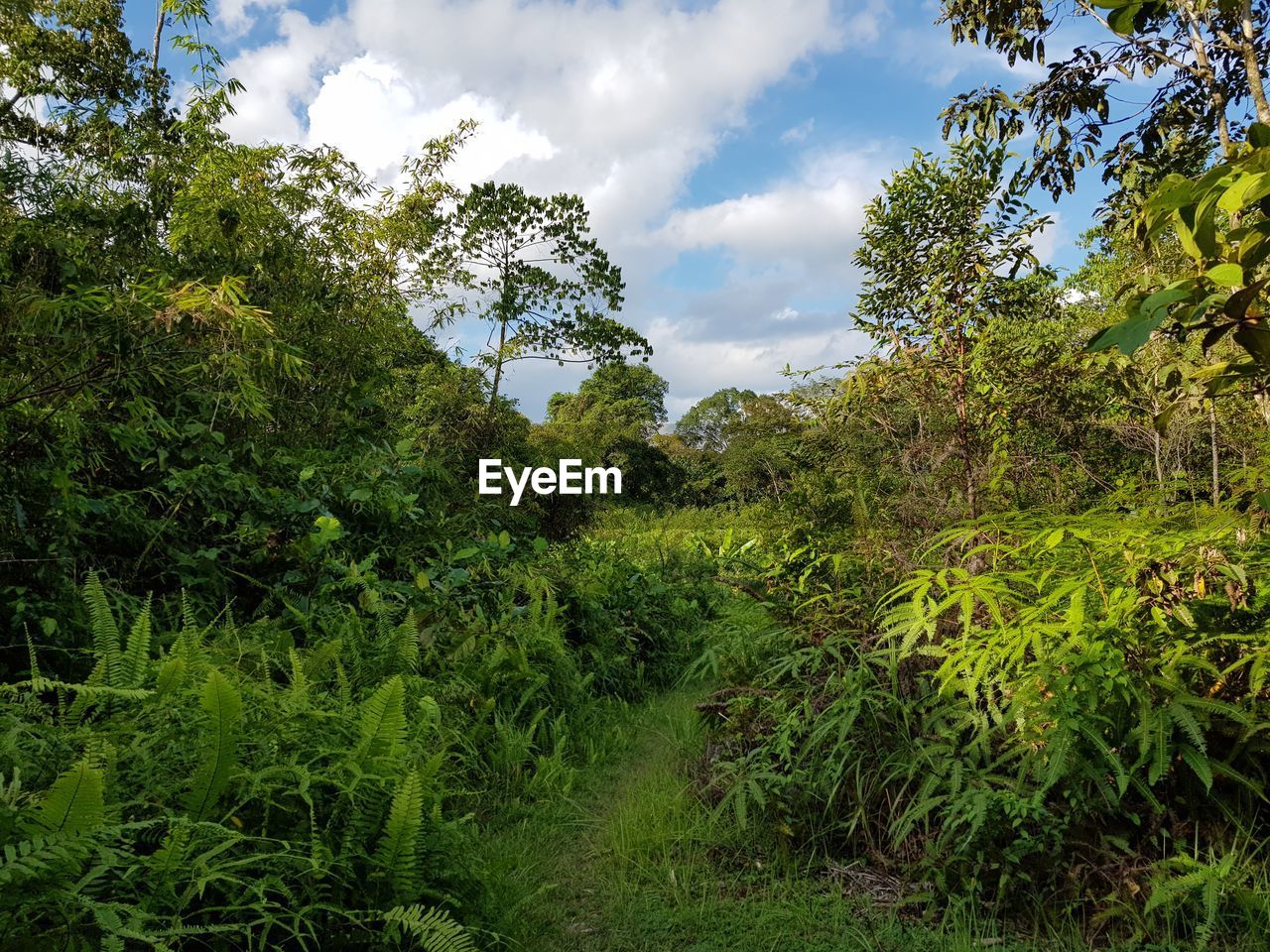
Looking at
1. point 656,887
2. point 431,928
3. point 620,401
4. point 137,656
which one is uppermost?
point 620,401

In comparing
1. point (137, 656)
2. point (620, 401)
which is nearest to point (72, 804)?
point (137, 656)

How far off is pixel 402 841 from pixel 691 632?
427 centimetres

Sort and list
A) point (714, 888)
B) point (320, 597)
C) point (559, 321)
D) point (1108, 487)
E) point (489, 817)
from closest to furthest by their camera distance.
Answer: point (714, 888), point (489, 817), point (1108, 487), point (320, 597), point (559, 321)

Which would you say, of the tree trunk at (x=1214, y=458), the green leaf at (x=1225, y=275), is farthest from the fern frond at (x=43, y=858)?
the tree trunk at (x=1214, y=458)

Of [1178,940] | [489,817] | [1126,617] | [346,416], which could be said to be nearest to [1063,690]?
[1126,617]

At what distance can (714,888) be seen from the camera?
252cm

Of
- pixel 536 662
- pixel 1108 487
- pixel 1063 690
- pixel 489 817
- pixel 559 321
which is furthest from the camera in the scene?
pixel 559 321

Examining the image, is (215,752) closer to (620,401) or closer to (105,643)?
(105,643)

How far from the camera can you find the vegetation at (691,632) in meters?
1.86

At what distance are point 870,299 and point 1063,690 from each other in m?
2.25

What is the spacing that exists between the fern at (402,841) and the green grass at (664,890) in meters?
0.38

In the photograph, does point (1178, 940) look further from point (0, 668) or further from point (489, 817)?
point (0, 668)

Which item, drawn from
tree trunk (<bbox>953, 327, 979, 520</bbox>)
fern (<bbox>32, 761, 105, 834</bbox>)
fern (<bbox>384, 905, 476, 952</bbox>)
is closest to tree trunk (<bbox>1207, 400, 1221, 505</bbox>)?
tree trunk (<bbox>953, 327, 979, 520</bbox>)

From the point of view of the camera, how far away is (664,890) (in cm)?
253
